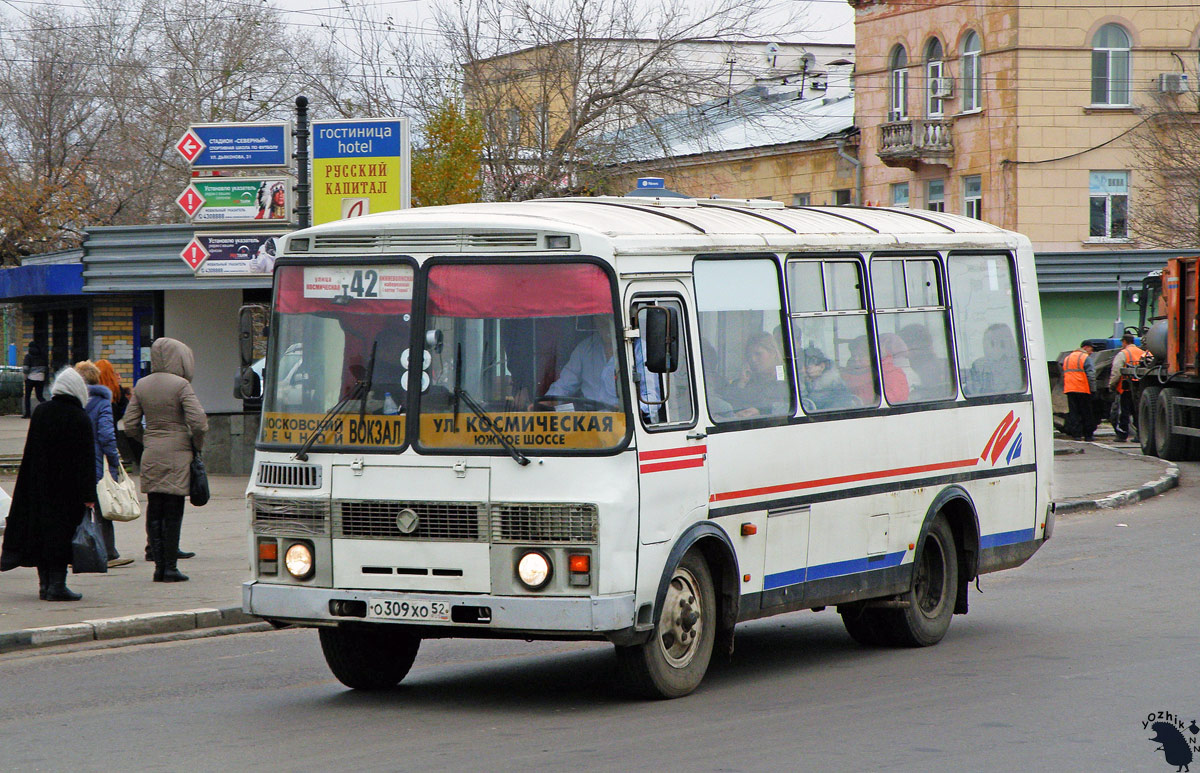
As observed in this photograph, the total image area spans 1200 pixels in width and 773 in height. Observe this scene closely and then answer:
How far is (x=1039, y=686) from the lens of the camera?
27.3 ft

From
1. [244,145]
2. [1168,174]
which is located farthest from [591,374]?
[1168,174]

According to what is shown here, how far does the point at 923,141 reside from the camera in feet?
143

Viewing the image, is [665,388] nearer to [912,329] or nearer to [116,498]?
[912,329]

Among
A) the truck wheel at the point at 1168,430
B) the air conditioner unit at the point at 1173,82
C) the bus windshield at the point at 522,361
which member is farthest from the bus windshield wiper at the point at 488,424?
the air conditioner unit at the point at 1173,82

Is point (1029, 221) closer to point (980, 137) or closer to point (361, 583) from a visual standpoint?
point (980, 137)

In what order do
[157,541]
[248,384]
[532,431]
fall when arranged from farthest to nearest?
[157,541], [248,384], [532,431]

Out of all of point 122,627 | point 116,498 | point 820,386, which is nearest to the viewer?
point 820,386

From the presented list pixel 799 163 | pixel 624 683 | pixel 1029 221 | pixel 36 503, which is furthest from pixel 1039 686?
pixel 799 163

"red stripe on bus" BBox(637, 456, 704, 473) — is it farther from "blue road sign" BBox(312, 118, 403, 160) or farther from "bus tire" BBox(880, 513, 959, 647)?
"blue road sign" BBox(312, 118, 403, 160)

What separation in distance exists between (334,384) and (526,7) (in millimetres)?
22933

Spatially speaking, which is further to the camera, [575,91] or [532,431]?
[575,91]

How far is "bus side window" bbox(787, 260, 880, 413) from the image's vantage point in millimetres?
8898

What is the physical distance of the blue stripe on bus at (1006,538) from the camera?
10.3m

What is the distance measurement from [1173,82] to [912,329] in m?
35.0
